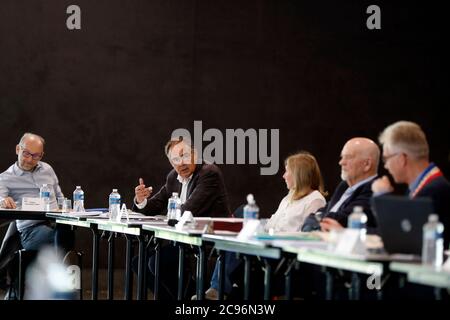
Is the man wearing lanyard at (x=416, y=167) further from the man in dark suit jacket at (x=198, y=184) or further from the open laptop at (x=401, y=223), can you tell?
the man in dark suit jacket at (x=198, y=184)

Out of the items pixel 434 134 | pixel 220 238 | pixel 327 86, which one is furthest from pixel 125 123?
pixel 220 238

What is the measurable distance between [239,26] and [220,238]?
5.30 meters

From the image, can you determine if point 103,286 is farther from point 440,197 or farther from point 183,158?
A: point 440,197

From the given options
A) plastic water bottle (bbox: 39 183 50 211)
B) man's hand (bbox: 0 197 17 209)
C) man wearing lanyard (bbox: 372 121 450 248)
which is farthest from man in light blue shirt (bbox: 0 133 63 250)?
man wearing lanyard (bbox: 372 121 450 248)

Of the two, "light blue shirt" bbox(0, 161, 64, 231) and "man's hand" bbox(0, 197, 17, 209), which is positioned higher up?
"light blue shirt" bbox(0, 161, 64, 231)

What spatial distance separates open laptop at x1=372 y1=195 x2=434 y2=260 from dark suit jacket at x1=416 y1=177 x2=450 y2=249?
418 millimetres

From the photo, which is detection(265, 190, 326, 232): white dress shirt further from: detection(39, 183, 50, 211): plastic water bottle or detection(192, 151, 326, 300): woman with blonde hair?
detection(39, 183, 50, 211): plastic water bottle

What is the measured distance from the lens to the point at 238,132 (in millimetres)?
9211

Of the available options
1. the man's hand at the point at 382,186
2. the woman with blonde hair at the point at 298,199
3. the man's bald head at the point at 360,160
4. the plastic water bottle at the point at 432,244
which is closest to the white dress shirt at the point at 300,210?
the woman with blonde hair at the point at 298,199

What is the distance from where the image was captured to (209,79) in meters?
9.24

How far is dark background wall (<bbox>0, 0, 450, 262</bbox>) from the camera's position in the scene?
884cm

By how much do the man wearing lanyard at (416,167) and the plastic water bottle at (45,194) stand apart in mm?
3788

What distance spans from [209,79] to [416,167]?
18.4 feet
